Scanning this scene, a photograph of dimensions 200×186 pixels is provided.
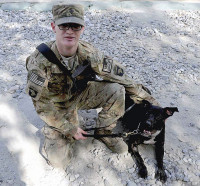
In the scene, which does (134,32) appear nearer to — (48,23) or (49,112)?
(48,23)

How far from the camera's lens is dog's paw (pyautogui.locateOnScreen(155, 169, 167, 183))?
2.92 meters

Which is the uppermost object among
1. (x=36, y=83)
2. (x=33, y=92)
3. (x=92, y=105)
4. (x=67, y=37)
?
(x=67, y=37)

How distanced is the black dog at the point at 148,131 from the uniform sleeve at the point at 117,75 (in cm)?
12

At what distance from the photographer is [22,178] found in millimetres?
2920

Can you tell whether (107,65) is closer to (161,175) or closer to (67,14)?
(67,14)

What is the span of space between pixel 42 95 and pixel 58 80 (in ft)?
0.78

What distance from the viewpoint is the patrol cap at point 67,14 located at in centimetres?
250

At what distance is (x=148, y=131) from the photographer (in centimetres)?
310

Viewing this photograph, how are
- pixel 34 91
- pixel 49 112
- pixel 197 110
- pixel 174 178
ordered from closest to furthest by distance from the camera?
1. pixel 34 91
2. pixel 49 112
3. pixel 174 178
4. pixel 197 110

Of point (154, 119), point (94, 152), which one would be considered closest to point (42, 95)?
point (94, 152)

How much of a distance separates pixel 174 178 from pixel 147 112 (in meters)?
0.81

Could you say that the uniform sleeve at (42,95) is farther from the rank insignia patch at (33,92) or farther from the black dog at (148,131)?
the black dog at (148,131)

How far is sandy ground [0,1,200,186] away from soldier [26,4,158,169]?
17 centimetres

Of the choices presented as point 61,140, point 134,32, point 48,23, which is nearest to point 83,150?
point 61,140
